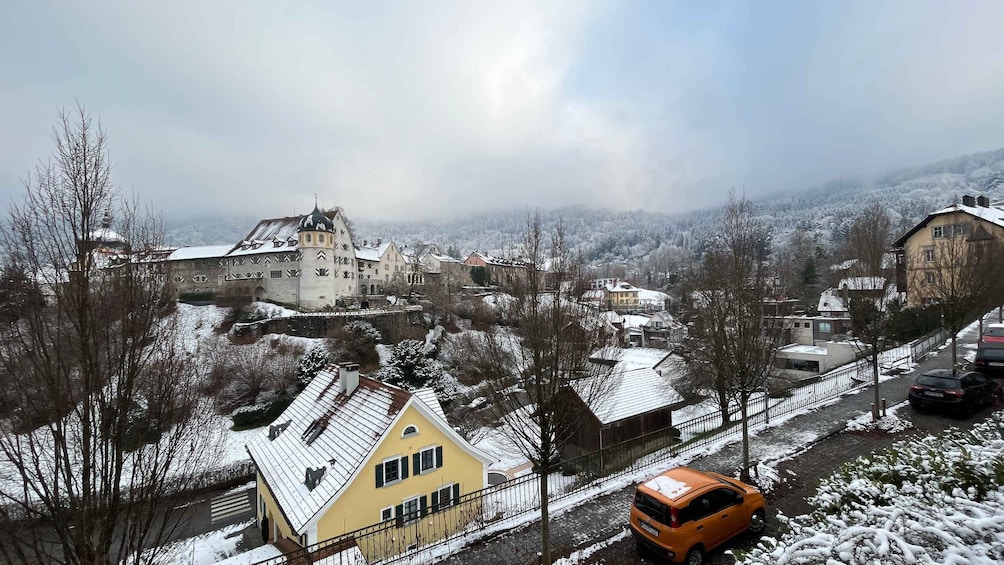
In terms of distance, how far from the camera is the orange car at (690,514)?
25.5 ft

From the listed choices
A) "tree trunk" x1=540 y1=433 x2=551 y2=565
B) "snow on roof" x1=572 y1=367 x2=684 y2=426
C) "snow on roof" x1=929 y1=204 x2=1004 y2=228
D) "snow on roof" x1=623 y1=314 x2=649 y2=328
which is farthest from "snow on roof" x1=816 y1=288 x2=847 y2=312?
"tree trunk" x1=540 y1=433 x2=551 y2=565

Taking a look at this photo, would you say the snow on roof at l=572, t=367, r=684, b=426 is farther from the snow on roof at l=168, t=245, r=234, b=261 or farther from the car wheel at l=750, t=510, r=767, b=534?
the snow on roof at l=168, t=245, r=234, b=261

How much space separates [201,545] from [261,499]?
11.9 ft

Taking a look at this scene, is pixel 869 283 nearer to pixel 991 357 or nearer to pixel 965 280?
pixel 965 280

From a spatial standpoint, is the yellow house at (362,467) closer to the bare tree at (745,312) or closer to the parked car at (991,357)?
the bare tree at (745,312)

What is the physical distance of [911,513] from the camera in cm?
462

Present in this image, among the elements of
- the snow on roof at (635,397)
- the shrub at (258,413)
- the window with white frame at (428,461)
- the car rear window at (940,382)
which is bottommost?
the shrub at (258,413)

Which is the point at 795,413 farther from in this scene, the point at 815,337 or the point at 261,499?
the point at 815,337

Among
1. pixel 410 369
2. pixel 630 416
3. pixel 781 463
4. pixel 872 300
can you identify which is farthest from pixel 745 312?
pixel 410 369

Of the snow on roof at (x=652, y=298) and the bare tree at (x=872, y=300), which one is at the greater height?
the bare tree at (x=872, y=300)

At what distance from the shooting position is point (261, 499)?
19.2 metres

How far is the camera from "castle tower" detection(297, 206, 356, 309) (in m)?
54.3

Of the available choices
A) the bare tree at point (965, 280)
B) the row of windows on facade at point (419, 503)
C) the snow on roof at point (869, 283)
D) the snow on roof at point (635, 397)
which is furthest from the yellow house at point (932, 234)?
the row of windows on facade at point (419, 503)

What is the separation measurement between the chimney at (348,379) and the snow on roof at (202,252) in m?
49.2
